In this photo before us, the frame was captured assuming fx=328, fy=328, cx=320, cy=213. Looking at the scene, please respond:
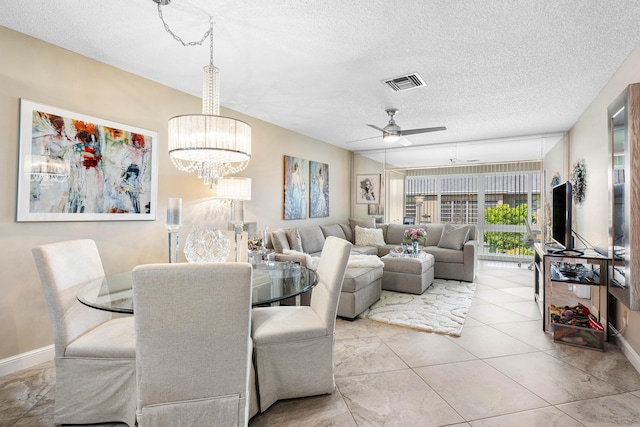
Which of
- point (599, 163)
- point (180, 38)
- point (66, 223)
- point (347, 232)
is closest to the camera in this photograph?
point (180, 38)

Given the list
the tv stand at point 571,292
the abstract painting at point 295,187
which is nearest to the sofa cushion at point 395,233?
the abstract painting at point 295,187

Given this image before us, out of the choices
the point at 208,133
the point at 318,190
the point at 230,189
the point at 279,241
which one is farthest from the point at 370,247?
the point at 208,133

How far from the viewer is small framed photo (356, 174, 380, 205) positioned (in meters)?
6.94

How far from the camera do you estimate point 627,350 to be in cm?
257

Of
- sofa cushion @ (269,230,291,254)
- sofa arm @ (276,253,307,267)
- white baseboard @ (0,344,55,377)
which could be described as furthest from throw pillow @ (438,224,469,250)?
white baseboard @ (0,344,55,377)

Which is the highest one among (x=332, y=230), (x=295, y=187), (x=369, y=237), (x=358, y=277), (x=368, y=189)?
(x=368, y=189)

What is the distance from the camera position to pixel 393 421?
5.97 ft

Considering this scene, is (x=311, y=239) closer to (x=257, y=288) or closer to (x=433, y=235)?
(x=433, y=235)

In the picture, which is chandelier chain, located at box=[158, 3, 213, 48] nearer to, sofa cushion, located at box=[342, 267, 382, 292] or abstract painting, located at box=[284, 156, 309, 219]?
sofa cushion, located at box=[342, 267, 382, 292]

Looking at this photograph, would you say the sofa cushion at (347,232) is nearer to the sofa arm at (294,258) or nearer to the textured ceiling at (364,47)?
the sofa arm at (294,258)

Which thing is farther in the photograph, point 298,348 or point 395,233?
point 395,233

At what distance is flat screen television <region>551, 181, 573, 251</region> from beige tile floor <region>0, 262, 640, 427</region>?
3.01ft

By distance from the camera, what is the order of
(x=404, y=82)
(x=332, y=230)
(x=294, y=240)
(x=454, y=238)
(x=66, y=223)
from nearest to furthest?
1. (x=66, y=223)
2. (x=404, y=82)
3. (x=294, y=240)
4. (x=454, y=238)
5. (x=332, y=230)

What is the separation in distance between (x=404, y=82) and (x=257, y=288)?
238 centimetres
